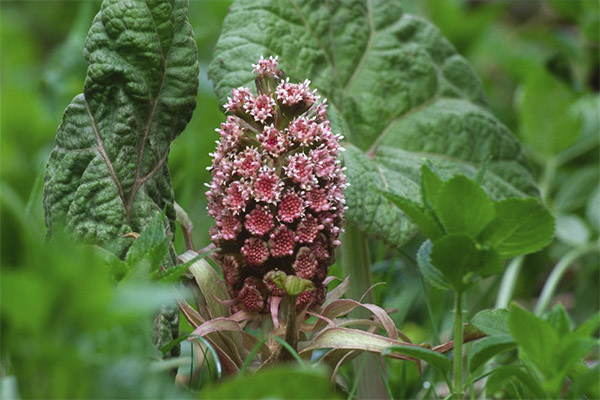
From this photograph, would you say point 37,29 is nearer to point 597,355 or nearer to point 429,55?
point 429,55

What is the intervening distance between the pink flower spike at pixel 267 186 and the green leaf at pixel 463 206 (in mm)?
260

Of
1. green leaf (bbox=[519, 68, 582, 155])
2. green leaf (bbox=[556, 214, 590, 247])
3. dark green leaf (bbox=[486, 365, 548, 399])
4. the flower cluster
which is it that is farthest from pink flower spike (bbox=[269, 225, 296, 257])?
green leaf (bbox=[519, 68, 582, 155])

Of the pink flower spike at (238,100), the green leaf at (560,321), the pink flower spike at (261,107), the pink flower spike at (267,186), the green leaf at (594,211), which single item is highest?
the pink flower spike at (238,100)

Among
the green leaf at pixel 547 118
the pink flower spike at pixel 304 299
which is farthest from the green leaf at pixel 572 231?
the pink flower spike at pixel 304 299

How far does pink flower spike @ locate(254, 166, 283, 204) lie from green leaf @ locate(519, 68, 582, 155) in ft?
5.88

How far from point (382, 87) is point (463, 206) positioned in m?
0.94

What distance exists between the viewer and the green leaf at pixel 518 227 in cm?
108

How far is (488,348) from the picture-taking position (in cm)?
112

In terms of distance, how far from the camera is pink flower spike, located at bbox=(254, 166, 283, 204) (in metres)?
1.21

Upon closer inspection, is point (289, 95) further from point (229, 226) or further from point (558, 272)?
point (558, 272)

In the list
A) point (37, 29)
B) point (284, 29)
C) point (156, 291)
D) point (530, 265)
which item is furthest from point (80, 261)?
point (37, 29)

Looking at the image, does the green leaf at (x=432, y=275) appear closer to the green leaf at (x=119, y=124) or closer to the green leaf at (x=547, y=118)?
the green leaf at (x=119, y=124)

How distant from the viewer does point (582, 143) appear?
2.98 m

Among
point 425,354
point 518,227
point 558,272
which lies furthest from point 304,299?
point 558,272
